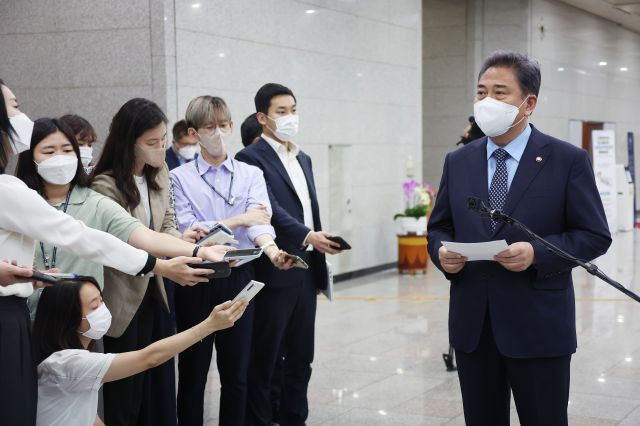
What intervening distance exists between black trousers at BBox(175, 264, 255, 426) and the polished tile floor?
33.8 inches

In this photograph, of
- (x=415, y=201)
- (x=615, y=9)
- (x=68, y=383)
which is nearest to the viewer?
(x=68, y=383)

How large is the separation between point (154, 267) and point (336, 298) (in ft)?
21.3

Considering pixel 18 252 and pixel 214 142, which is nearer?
pixel 18 252

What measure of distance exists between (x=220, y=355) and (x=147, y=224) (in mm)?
766

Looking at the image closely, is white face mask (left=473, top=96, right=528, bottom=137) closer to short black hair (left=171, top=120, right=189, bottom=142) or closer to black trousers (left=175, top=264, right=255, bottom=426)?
black trousers (left=175, top=264, right=255, bottom=426)

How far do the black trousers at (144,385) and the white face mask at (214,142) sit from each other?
79cm

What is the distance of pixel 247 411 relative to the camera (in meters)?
4.49

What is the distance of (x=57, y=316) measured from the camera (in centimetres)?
306

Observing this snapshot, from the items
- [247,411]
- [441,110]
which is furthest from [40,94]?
[441,110]

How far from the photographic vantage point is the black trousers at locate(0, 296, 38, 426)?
2600 millimetres

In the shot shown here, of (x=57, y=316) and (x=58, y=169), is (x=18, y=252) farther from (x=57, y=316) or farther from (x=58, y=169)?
(x=58, y=169)

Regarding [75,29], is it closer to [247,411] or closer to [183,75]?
[183,75]

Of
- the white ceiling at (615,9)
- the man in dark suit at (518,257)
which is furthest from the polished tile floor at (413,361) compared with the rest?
the white ceiling at (615,9)

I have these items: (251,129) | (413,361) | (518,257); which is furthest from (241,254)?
(413,361)
